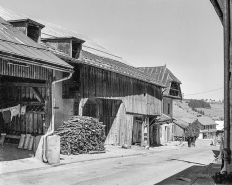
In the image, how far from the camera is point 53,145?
47.9 ft

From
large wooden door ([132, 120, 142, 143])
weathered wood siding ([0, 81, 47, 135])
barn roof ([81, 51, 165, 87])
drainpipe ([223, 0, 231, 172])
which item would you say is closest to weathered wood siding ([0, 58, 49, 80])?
weathered wood siding ([0, 81, 47, 135])

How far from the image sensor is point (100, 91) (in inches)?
883

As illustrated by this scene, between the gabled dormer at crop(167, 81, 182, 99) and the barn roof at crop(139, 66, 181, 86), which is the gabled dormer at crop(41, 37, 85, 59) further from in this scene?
the gabled dormer at crop(167, 81, 182, 99)

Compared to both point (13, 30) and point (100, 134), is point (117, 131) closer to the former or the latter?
point (100, 134)

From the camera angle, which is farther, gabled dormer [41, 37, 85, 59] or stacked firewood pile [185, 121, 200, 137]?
stacked firewood pile [185, 121, 200, 137]

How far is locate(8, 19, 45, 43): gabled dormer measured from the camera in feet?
57.2

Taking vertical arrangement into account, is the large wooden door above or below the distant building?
above

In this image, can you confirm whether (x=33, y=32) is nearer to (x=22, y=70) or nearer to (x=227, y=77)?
(x=22, y=70)

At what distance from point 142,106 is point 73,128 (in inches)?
485

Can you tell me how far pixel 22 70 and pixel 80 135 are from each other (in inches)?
262

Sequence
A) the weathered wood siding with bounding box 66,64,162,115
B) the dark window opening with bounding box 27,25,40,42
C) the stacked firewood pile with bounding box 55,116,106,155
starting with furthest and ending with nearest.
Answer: the weathered wood siding with bounding box 66,64,162,115
the stacked firewood pile with bounding box 55,116,106,155
the dark window opening with bounding box 27,25,40,42

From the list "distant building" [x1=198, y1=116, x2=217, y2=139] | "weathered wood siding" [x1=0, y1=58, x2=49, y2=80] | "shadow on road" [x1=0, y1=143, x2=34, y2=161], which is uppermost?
"weathered wood siding" [x1=0, y1=58, x2=49, y2=80]

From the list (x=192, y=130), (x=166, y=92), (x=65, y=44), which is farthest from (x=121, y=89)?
(x=192, y=130)

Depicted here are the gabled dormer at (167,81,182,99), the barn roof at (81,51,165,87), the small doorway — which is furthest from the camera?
the gabled dormer at (167,81,182,99)
